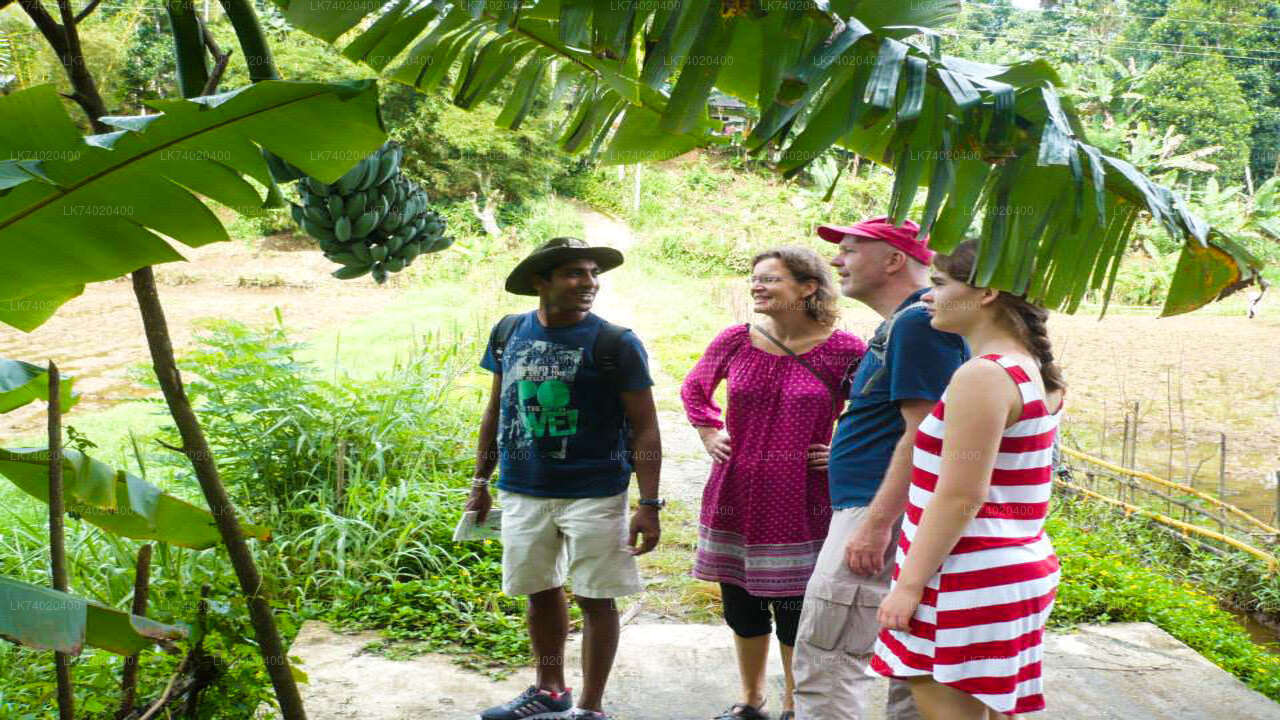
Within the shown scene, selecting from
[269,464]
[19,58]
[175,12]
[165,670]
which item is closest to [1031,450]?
[175,12]

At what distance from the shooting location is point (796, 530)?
282cm

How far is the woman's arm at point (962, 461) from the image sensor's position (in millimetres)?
1915

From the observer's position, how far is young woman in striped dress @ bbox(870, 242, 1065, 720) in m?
1.92

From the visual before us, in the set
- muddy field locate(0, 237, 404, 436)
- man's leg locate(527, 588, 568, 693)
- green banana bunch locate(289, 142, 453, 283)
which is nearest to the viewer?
green banana bunch locate(289, 142, 453, 283)

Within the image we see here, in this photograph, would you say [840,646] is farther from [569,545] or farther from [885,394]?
[569,545]

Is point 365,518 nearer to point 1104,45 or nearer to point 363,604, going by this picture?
point 363,604

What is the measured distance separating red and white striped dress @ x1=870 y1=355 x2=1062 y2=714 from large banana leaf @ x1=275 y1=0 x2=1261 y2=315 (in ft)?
1.14

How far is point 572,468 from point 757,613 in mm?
708

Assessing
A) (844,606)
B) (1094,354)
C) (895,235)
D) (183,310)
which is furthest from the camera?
(183,310)

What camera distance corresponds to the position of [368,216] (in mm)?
1796

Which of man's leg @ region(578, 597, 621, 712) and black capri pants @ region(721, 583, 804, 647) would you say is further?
man's leg @ region(578, 597, 621, 712)

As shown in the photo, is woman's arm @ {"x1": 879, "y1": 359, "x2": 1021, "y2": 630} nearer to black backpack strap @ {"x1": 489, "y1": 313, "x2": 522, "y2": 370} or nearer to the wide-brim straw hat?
the wide-brim straw hat


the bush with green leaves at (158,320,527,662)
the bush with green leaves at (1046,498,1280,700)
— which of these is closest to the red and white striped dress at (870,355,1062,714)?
the bush with green leaves at (158,320,527,662)

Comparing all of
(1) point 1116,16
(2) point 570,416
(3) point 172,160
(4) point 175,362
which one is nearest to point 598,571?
(2) point 570,416
